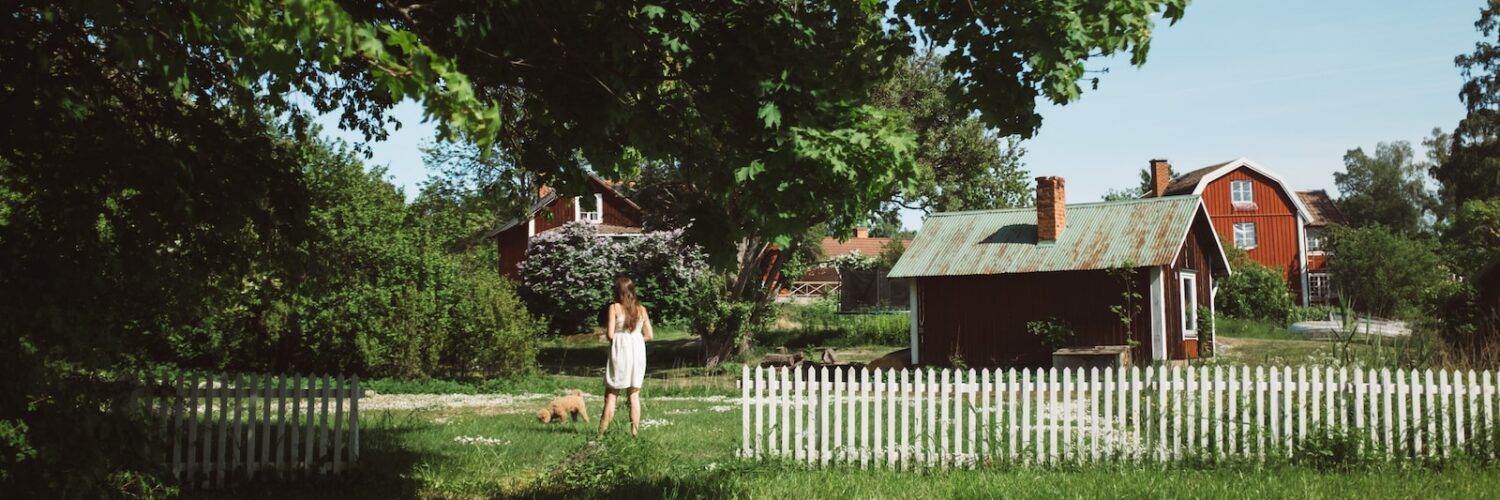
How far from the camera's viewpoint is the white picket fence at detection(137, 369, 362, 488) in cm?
834

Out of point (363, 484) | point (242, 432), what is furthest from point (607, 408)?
point (242, 432)

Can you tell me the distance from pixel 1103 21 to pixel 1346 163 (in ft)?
287

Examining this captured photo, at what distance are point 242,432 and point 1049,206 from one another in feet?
62.7

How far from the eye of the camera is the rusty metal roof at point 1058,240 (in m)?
23.0

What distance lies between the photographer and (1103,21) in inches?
245

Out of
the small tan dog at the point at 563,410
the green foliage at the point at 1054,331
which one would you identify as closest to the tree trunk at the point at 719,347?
the green foliage at the point at 1054,331

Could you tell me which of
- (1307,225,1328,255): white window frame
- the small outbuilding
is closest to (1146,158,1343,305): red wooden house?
(1307,225,1328,255): white window frame

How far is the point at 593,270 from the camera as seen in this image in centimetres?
3416

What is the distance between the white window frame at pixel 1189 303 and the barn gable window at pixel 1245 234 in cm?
2439

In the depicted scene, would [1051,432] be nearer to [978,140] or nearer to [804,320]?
[978,140]

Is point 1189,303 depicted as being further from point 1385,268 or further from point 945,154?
point 1385,268

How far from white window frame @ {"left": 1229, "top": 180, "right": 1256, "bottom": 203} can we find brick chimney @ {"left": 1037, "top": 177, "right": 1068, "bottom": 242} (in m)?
26.9

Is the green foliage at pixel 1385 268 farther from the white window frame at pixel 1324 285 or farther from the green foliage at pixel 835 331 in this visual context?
the green foliage at pixel 835 331

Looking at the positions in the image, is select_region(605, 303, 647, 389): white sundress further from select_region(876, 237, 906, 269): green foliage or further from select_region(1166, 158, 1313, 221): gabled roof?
select_region(876, 237, 906, 269): green foliage
